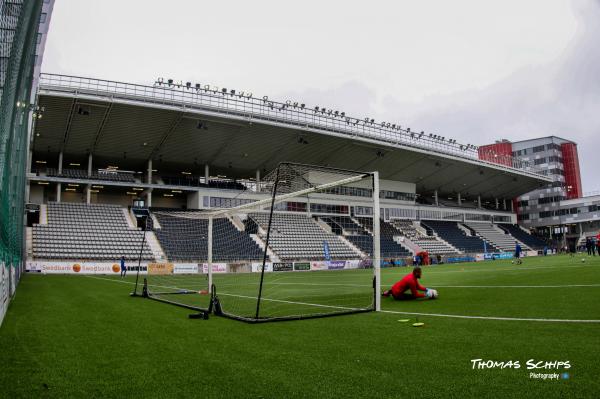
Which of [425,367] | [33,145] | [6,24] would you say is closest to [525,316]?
[425,367]

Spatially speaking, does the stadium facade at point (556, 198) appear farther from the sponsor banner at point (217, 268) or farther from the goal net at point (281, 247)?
the sponsor banner at point (217, 268)

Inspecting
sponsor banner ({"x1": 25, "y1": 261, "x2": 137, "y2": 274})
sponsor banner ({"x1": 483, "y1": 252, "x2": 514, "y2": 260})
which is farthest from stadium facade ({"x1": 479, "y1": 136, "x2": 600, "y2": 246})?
sponsor banner ({"x1": 25, "y1": 261, "x2": 137, "y2": 274})

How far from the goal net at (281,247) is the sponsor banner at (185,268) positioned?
0.25 feet

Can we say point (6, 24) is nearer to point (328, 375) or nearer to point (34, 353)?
point (34, 353)

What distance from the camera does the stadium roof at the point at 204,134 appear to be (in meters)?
34.3

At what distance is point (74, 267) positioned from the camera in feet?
98.6

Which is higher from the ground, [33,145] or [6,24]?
[33,145]

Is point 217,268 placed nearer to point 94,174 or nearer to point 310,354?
point 94,174

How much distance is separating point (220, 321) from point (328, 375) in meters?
4.49

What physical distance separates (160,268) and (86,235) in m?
7.48

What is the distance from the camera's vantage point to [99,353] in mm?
5105

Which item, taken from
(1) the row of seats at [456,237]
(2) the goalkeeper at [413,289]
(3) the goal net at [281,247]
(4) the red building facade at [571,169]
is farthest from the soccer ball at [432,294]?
(4) the red building facade at [571,169]

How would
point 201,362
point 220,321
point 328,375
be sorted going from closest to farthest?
point 328,375 → point 201,362 → point 220,321

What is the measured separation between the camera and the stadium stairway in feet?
197
